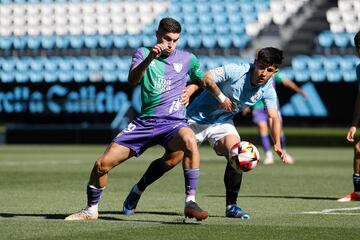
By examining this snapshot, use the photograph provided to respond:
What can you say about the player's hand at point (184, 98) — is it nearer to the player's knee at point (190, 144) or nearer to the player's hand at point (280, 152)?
the player's knee at point (190, 144)

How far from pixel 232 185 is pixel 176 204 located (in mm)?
1569

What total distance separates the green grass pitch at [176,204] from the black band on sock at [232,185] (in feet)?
0.82

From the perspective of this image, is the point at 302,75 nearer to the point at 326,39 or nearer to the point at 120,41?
the point at 326,39

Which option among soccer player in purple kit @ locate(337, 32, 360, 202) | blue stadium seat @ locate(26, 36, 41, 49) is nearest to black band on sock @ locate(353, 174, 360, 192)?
soccer player in purple kit @ locate(337, 32, 360, 202)

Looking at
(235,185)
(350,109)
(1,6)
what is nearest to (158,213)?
(235,185)

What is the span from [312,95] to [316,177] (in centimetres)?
1597

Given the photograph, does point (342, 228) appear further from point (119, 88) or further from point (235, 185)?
point (119, 88)

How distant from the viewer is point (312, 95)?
33.7m

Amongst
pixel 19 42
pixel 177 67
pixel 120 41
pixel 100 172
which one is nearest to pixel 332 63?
pixel 120 41

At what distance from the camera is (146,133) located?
32.1 feet

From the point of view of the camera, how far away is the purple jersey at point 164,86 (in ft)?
32.1

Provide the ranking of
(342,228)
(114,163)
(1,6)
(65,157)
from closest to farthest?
(342,228)
(114,163)
(65,157)
(1,6)

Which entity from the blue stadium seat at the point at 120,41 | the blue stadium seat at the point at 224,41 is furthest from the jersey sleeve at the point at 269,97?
the blue stadium seat at the point at 120,41

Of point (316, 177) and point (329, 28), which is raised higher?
point (329, 28)
